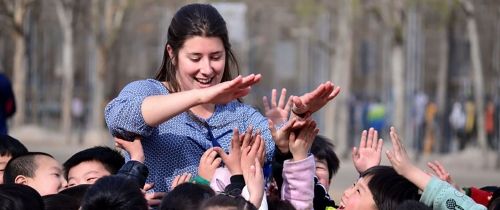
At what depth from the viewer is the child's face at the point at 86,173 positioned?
5230 millimetres

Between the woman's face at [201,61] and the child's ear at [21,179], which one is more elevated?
the woman's face at [201,61]

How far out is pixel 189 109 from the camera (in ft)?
15.1

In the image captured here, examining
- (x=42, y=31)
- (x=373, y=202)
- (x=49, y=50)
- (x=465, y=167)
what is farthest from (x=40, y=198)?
(x=49, y=50)

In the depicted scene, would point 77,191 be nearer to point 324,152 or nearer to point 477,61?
point 324,152

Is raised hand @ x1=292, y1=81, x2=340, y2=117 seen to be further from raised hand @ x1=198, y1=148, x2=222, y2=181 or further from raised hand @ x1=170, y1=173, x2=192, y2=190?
raised hand @ x1=170, y1=173, x2=192, y2=190

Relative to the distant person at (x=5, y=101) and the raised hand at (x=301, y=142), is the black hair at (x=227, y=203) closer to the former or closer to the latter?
the raised hand at (x=301, y=142)

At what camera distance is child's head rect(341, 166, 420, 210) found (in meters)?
4.84

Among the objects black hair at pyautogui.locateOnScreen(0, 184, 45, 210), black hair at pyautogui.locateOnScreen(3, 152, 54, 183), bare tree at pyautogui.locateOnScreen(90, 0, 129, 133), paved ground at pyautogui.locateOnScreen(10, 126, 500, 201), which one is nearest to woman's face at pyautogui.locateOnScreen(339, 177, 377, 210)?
black hair at pyautogui.locateOnScreen(0, 184, 45, 210)

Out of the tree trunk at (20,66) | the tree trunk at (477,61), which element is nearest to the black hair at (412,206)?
the tree trunk at (477,61)

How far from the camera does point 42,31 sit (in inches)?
1775

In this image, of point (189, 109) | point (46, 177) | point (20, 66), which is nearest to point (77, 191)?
point (46, 177)

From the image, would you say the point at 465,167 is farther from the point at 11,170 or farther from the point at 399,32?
the point at 11,170

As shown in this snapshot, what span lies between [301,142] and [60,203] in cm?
93

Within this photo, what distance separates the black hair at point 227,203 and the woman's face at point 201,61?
62 cm
